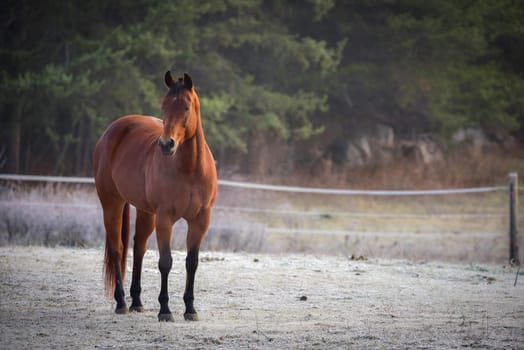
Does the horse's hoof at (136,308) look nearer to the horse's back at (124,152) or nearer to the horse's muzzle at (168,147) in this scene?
the horse's back at (124,152)

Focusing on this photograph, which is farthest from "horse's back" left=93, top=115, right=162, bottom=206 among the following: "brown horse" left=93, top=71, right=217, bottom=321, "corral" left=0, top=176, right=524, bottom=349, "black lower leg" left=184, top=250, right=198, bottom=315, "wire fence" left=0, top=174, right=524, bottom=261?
"wire fence" left=0, top=174, right=524, bottom=261

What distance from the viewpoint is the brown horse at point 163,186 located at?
5750 mm

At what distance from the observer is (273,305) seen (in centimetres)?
664

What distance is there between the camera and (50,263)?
28.5ft

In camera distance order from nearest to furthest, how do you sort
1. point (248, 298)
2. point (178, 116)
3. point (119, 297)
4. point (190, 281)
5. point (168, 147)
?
point (168, 147) < point (178, 116) < point (190, 281) < point (119, 297) < point (248, 298)

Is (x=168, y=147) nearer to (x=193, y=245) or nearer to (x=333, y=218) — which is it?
(x=193, y=245)

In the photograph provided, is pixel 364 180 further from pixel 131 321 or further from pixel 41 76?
pixel 131 321

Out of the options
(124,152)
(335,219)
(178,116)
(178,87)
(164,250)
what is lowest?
(335,219)

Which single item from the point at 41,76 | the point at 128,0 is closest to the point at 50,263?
the point at 41,76

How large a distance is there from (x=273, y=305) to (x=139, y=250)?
1.24m

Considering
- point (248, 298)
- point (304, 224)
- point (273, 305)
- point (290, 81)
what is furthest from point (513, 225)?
point (290, 81)

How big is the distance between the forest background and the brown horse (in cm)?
1189

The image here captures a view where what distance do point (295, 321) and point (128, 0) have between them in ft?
54.5

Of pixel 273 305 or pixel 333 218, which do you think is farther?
pixel 333 218
